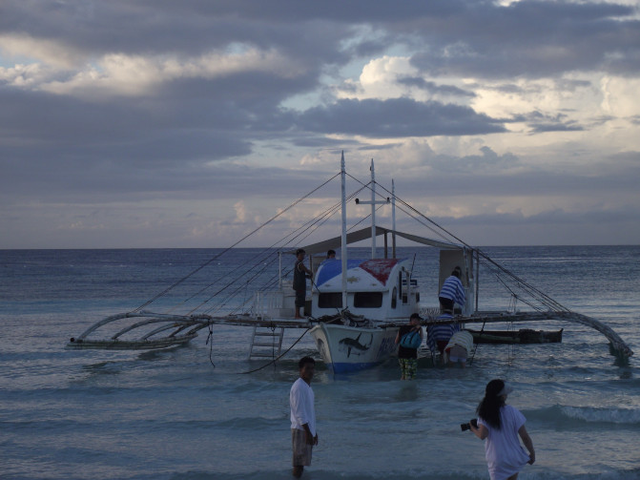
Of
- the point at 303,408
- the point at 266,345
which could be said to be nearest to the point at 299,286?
the point at 266,345

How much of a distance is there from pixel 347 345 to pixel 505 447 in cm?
1125

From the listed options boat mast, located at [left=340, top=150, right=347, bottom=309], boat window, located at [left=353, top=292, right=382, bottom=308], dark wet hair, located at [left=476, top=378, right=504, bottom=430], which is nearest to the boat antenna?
boat mast, located at [left=340, top=150, right=347, bottom=309]

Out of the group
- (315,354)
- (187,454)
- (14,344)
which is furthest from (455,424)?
(14,344)

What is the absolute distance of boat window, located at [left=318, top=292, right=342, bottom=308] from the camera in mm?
20312

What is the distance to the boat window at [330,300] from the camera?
20.3 metres

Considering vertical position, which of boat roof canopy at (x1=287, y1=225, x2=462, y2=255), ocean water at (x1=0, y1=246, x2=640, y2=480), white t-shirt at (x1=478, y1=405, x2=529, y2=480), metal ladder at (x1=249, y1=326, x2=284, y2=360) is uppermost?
boat roof canopy at (x1=287, y1=225, x2=462, y2=255)

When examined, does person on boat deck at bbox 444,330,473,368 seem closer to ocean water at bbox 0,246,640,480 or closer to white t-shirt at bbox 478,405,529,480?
ocean water at bbox 0,246,640,480

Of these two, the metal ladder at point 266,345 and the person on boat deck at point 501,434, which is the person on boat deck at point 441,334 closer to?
the metal ladder at point 266,345

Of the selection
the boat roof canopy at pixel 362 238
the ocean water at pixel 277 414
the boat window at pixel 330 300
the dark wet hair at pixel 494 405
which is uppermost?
the boat roof canopy at pixel 362 238

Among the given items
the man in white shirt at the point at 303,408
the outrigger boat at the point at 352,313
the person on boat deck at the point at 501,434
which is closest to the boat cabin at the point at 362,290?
the outrigger boat at the point at 352,313

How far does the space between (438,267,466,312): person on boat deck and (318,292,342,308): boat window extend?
312 cm

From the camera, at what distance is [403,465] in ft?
35.8

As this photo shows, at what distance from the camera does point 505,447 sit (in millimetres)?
7039

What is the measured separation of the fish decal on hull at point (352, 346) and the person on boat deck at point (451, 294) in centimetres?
302
